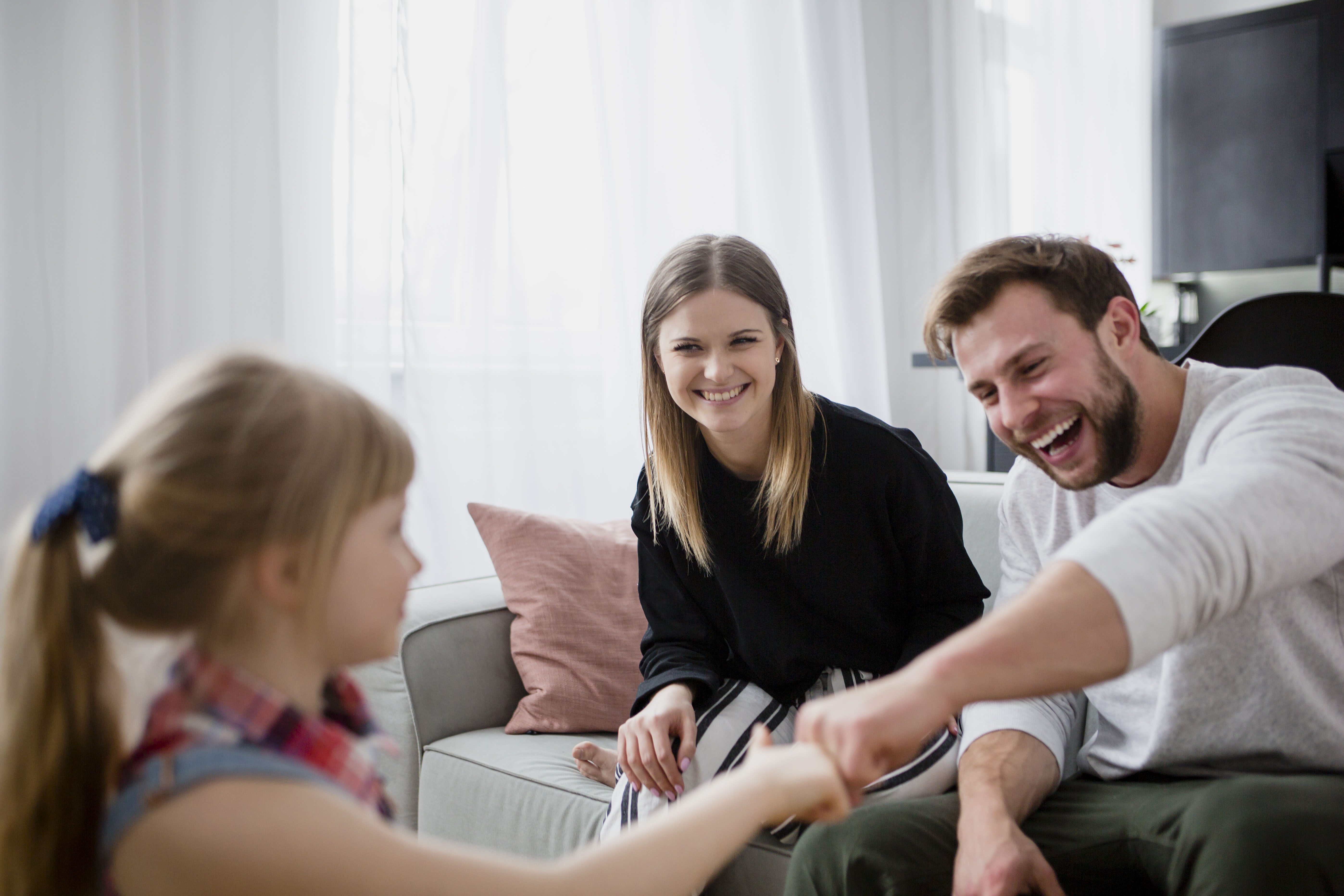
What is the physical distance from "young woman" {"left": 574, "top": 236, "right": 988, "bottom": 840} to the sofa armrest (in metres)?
0.32

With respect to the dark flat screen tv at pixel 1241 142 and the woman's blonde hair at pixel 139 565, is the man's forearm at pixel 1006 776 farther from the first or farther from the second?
the dark flat screen tv at pixel 1241 142

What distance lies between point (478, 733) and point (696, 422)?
657mm

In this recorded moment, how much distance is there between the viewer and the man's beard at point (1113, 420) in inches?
47.2

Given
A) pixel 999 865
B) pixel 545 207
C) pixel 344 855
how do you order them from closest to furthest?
1. pixel 344 855
2. pixel 999 865
3. pixel 545 207

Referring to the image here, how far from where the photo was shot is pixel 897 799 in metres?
1.25

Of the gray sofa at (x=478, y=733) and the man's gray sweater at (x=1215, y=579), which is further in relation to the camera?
the gray sofa at (x=478, y=733)

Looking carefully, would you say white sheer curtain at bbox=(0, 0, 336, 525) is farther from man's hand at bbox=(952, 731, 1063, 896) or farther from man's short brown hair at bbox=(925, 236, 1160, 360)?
man's hand at bbox=(952, 731, 1063, 896)

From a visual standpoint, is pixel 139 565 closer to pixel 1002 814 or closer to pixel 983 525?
pixel 1002 814

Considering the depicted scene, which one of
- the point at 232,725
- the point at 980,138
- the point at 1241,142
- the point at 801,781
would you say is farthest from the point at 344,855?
the point at 1241,142

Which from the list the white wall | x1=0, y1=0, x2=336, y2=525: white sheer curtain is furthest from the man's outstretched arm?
the white wall

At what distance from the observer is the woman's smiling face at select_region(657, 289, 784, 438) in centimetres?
161

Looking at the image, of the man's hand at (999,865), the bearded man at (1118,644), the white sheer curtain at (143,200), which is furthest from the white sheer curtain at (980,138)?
the man's hand at (999,865)

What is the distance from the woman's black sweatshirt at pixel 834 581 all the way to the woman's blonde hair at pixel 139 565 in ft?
2.97

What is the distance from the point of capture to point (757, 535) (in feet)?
5.31
